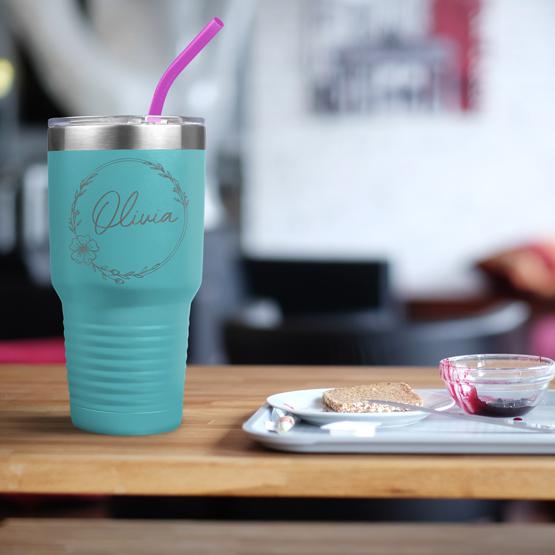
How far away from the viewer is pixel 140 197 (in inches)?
23.3

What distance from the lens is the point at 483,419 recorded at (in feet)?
1.94

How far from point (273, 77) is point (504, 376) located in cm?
452

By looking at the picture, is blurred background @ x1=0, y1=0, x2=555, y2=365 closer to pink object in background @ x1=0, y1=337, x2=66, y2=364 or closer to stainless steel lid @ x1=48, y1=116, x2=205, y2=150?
pink object in background @ x1=0, y1=337, x2=66, y2=364

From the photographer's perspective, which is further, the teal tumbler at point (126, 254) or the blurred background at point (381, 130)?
the blurred background at point (381, 130)

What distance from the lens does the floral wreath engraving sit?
0.59 meters

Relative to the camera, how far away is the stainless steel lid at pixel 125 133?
1.93ft

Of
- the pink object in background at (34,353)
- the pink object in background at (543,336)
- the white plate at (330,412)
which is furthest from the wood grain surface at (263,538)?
Answer: the pink object in background at (543,336)

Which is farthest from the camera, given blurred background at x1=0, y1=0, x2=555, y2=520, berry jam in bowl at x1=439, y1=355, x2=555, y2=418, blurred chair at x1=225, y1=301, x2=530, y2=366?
blurred background at x1=0, y1=0, x2=555, y2=520

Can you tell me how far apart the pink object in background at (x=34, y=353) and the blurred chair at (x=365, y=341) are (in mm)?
451

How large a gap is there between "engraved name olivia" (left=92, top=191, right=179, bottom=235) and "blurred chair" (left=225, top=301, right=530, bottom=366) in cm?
125

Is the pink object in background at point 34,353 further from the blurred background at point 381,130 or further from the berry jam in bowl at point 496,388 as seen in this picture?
the blurred background at point 381,130

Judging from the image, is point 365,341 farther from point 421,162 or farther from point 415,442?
point 421,162

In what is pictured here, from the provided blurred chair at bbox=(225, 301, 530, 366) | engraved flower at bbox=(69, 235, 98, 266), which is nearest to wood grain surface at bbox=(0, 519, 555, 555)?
engraved flower at bbox=(69, 235, 98, 266)

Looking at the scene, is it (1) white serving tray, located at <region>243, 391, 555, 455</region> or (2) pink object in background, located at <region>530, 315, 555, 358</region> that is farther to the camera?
(2) pink object in background, located at <region>530, 315, 555, 358</region>
